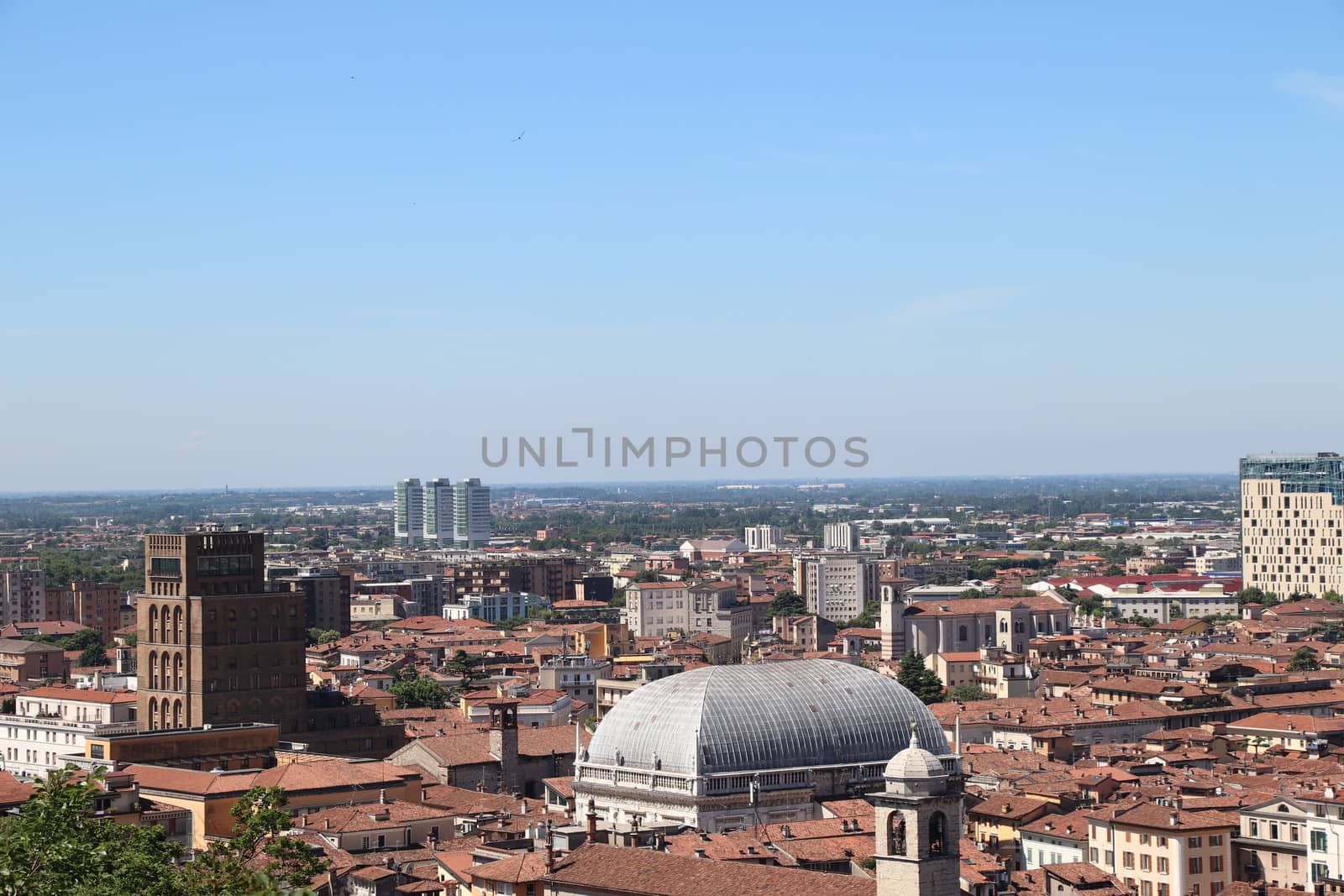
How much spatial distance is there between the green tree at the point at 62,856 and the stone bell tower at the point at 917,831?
1258 centimetres

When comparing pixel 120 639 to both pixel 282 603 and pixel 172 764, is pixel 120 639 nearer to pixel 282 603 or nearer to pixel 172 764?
pixel 282 603

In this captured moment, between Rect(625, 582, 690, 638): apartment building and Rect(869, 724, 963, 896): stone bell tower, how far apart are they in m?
104

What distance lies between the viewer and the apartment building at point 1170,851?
168 feet

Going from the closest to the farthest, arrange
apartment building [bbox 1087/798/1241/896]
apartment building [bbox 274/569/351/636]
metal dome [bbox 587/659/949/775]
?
apartment building [bbox 1087/798/1241/896]
metal dome [bbox 587/659/949/775]
apartment building [bbox 274/569/351/636]

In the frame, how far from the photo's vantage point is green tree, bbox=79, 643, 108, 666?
113 metres

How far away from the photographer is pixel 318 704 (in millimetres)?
78375

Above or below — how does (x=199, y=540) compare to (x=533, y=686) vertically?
above

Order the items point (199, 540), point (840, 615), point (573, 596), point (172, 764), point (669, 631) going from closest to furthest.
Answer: point (172, 764), point (199, 540), point (669, 631), point (840, 615), point (573, 596)

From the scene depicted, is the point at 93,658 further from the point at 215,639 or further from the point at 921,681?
the point at 921,681

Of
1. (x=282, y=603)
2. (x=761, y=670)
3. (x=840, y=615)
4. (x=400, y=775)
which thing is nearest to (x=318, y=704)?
(x=282, y=603)

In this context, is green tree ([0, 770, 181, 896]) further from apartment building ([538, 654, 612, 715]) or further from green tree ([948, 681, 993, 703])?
green tree ([948, 681, 993, 703])

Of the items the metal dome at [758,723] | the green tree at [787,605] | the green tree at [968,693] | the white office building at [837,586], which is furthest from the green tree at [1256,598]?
the metal dome at [758,723]

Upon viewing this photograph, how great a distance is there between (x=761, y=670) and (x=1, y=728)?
111 ft

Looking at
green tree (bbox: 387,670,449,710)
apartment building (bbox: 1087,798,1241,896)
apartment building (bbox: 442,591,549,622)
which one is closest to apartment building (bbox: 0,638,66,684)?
green tree (bbox: 387,670,449,710)
